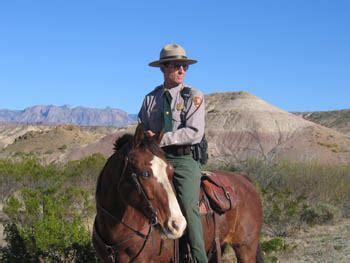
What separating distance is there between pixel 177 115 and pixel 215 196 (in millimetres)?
1076

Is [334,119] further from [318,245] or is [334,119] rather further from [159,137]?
[159,137]

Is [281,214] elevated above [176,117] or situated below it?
below

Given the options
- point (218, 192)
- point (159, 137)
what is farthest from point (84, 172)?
point (159, 137)

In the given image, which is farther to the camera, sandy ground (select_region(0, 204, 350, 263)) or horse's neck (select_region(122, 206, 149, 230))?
sandy ground (select_region(0, 204, 350, 263))

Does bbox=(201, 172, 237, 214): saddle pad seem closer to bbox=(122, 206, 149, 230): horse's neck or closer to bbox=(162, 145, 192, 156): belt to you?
bbox=(162, 145, 192, 156): belt

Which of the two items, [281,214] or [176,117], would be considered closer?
[176,117]

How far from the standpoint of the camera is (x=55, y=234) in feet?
26.1

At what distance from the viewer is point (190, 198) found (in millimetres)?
4941

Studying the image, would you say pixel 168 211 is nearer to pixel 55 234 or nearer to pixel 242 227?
pixel 242 227

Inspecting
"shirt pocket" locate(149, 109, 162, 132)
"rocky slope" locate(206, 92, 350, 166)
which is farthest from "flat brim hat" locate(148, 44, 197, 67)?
"rocky slope" locate(206, 92, 350, 166)

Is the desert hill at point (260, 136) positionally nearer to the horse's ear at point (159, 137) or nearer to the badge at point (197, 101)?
the badge at point (197, 101)

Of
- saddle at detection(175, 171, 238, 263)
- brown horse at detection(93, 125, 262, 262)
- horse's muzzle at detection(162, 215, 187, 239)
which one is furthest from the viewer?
saddle at detection(175, 171, 238, 263)

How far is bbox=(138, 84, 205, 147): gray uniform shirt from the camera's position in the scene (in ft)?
15.9

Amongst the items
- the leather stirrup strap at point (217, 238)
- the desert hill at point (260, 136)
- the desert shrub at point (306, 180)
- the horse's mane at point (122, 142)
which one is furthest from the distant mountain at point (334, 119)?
the horse's mane at point (122, 142)
